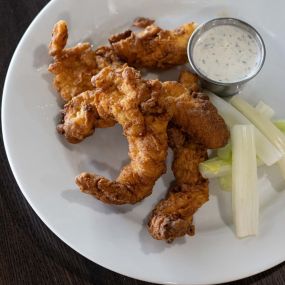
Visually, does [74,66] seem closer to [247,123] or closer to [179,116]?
[179,116]

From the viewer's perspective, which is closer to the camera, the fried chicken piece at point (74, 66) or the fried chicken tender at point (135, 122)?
the fried chicken tender at point (135, 122)

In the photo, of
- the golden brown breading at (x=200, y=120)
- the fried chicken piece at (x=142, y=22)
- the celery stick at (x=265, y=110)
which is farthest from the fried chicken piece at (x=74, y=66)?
the celery stick at (x=265, y=110)

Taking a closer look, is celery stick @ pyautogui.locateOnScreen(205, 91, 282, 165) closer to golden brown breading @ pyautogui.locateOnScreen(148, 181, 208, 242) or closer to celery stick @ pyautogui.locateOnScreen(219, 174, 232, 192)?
celery stick @ pyautogui.locateOnScreen(219, 174, 232, 192)

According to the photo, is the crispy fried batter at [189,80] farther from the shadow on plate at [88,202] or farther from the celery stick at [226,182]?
the shadow on plate at [88,202]

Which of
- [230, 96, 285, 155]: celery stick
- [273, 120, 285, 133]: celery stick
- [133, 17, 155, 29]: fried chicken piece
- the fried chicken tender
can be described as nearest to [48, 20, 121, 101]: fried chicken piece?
the fried chicken tender

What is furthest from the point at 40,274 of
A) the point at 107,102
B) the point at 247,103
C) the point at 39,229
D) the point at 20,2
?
the point at 20,2

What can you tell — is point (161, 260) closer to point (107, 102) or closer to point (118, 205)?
point (118, 205)

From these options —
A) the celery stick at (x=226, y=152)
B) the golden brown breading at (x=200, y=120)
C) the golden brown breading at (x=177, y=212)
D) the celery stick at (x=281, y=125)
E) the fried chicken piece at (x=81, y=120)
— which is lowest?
the celery stick at (x=281, y=125)
